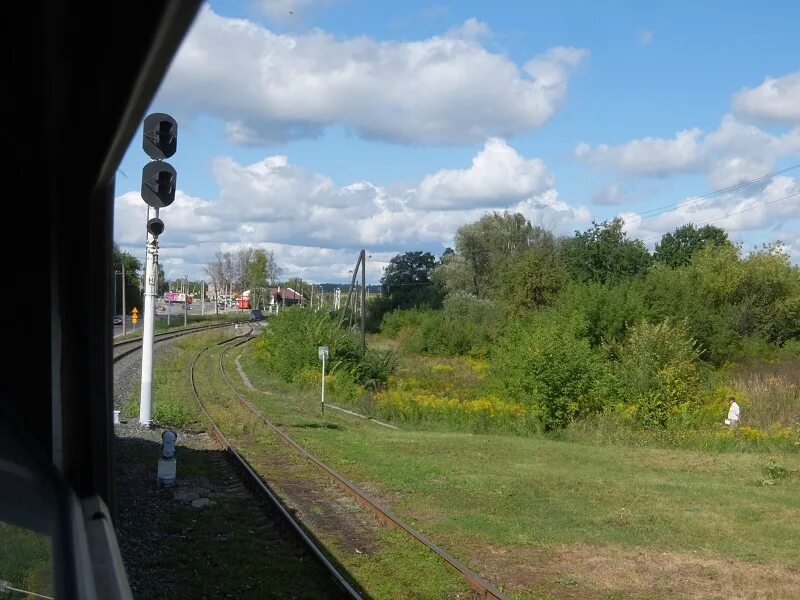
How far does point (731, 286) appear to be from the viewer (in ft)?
185

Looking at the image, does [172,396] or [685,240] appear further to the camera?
[685,240]

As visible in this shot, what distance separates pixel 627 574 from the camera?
8.94 metres

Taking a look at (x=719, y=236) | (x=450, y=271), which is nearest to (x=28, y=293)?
(x=450, y=271)

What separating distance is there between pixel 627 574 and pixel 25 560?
6.33 metres

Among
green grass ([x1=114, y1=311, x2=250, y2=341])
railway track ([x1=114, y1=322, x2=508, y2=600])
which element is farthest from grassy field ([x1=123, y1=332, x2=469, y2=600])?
green grass ([x1=114, y1=311, x2=250, y2=341])

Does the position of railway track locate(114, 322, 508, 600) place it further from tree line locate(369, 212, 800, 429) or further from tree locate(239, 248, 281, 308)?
tree locate(239, 248, 281, 308)

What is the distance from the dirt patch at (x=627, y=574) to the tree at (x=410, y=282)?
68.6m

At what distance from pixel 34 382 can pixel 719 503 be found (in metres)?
10.5

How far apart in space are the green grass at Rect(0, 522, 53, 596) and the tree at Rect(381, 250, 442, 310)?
73921 mm

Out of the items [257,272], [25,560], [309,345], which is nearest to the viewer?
[25,560]

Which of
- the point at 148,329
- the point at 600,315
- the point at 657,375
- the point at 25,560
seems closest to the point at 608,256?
the point at 600,315

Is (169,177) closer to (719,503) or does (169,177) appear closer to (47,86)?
(719,503)

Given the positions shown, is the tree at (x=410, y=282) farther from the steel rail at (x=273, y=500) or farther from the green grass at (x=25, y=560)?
the green grass at (x=25, y=560)

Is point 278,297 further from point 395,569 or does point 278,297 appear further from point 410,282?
point 395,569
